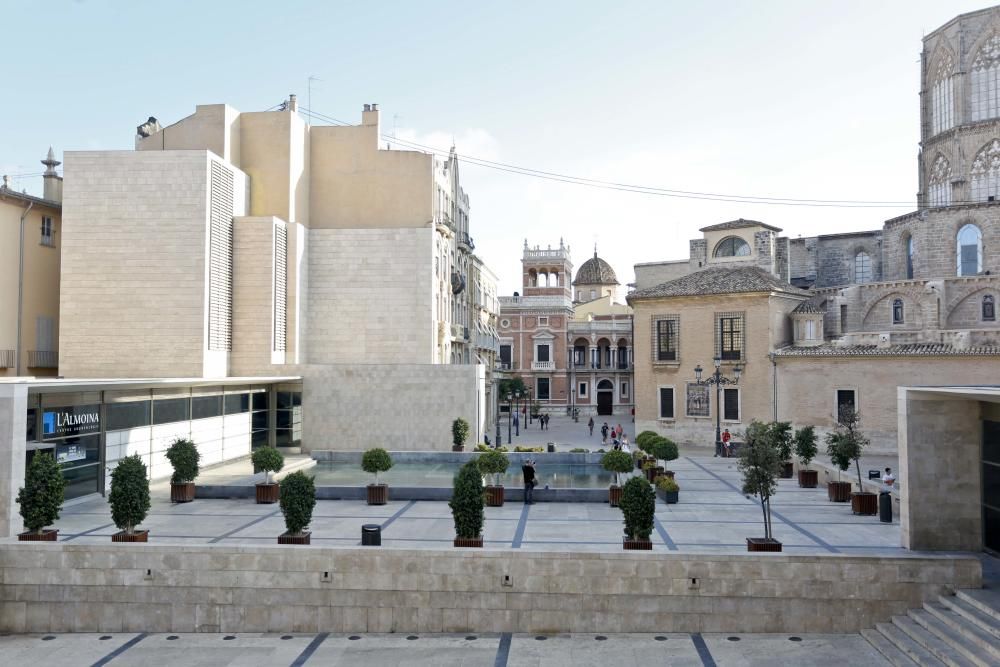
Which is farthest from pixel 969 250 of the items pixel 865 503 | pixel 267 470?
pixel 267 470

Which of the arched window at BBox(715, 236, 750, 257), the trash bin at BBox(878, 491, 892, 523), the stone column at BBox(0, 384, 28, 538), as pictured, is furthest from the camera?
the arched window at BBox(715, 236, 750, 257)

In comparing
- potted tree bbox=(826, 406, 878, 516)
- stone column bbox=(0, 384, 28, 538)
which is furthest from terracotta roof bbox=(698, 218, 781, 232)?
stone column bbox=(0, 384, 28, 538)

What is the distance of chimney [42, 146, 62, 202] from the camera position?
3516cm

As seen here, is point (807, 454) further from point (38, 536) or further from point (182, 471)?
point (38, 536)

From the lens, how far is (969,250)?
5094 centimetres

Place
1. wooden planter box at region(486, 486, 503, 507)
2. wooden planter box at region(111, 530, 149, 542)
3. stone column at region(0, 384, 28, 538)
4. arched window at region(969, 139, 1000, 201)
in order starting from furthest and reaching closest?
arched window at region(969, 139, 1000, 201) → wooden planter box at region(486, 486, 503, 507) → stone column at region(0, 384, 28, 538) → wooden planter box at region(111, 530, 149, 542)

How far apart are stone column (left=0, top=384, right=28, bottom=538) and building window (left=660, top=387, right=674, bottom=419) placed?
3368cm

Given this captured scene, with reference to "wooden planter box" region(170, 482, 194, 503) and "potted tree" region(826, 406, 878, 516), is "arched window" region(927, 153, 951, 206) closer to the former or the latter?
"potted tree" region(826, 406, 878, 516)

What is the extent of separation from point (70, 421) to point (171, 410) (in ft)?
17.1

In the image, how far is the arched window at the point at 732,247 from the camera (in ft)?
165

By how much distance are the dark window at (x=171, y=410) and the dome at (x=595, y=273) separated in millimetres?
62709

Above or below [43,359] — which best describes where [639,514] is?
below

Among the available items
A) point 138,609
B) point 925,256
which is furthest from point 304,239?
point 925,256

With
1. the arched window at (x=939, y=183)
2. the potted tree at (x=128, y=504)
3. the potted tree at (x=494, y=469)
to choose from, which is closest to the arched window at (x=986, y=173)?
the arched window at (x=939, y=183)
